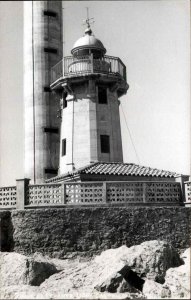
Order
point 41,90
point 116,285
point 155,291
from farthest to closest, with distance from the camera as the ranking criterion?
point 41,90 < point 116,285 < point 155,291

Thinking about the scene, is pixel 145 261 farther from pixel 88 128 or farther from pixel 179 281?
pixel 88 128

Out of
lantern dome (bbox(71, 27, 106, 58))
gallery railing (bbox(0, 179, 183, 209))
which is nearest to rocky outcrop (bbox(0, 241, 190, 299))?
gallery railing (bbox(0, 179, 183, 209))

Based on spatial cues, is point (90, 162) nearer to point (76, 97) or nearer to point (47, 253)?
point (76, 97)

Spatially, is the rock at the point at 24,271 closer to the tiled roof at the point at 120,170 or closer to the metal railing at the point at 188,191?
the tiled roof at the point at 120,170

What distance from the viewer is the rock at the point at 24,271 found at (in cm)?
1778

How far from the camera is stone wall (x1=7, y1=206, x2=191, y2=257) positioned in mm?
19594

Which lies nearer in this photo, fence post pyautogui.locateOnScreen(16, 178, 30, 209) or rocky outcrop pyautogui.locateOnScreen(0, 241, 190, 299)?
rocky outcrop pyautogui.locateOnScreen(0, 241, 190, 299)

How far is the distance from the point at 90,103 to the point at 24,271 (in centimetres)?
1226

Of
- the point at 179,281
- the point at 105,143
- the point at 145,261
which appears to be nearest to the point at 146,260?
the point at 145,261

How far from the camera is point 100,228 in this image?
1964cm

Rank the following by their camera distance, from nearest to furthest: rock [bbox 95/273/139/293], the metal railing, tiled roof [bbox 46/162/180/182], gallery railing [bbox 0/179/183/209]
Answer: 1. rock [bbox 95/273/139/293]
2. gallery railing [bbox 0/179/183/209]
3. the metal railing
4. tiled roof [bbox 46/162/180/182]

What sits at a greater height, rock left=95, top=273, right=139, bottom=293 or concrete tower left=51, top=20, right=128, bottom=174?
concrete tower left=51, top=20, right=128, bottom=174

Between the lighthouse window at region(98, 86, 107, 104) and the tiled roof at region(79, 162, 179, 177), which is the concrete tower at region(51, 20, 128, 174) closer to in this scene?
the lighthouse window at region(98, 86, 107, 104)

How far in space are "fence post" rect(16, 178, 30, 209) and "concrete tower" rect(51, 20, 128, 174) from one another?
6676mm
